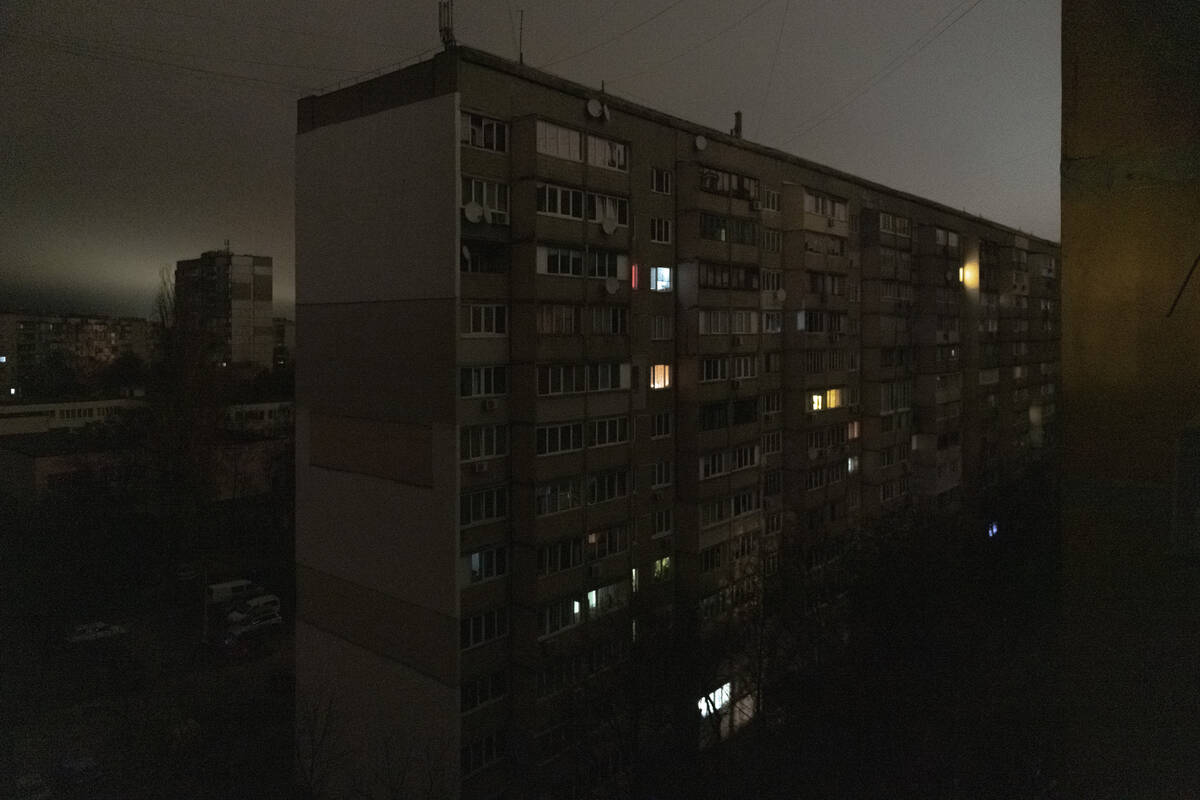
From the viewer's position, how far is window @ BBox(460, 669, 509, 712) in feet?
24.8

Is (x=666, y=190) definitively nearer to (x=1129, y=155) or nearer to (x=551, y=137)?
(x=551, y=137)

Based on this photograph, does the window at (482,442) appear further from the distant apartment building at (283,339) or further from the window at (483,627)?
the distant apartment building at (283,339)

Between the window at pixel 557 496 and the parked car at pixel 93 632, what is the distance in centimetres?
1091

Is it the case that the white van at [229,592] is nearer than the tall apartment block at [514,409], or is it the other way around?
the tall apartment block at [514,409]

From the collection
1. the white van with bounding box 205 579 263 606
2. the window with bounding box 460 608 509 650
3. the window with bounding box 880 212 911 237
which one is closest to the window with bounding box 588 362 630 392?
the window with bounding box 460 608 509 650

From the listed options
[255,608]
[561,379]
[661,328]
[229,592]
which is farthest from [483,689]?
[229,592]

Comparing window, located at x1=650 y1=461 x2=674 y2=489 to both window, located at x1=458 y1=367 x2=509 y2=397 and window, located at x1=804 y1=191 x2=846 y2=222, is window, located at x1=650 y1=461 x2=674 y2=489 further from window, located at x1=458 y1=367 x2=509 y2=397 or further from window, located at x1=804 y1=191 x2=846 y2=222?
window, located at x1=804 y1=191 x2=846 y2=222

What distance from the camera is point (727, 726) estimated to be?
10.9 meters

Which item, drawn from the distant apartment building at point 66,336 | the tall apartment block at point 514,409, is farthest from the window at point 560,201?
the distant apartment building at point 66,336

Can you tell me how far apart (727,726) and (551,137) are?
8879 millimetres

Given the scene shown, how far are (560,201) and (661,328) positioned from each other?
245cm

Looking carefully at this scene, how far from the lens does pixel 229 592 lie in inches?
607

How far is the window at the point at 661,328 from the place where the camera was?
Result: 951cm

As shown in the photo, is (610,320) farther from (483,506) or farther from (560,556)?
(560,556)
